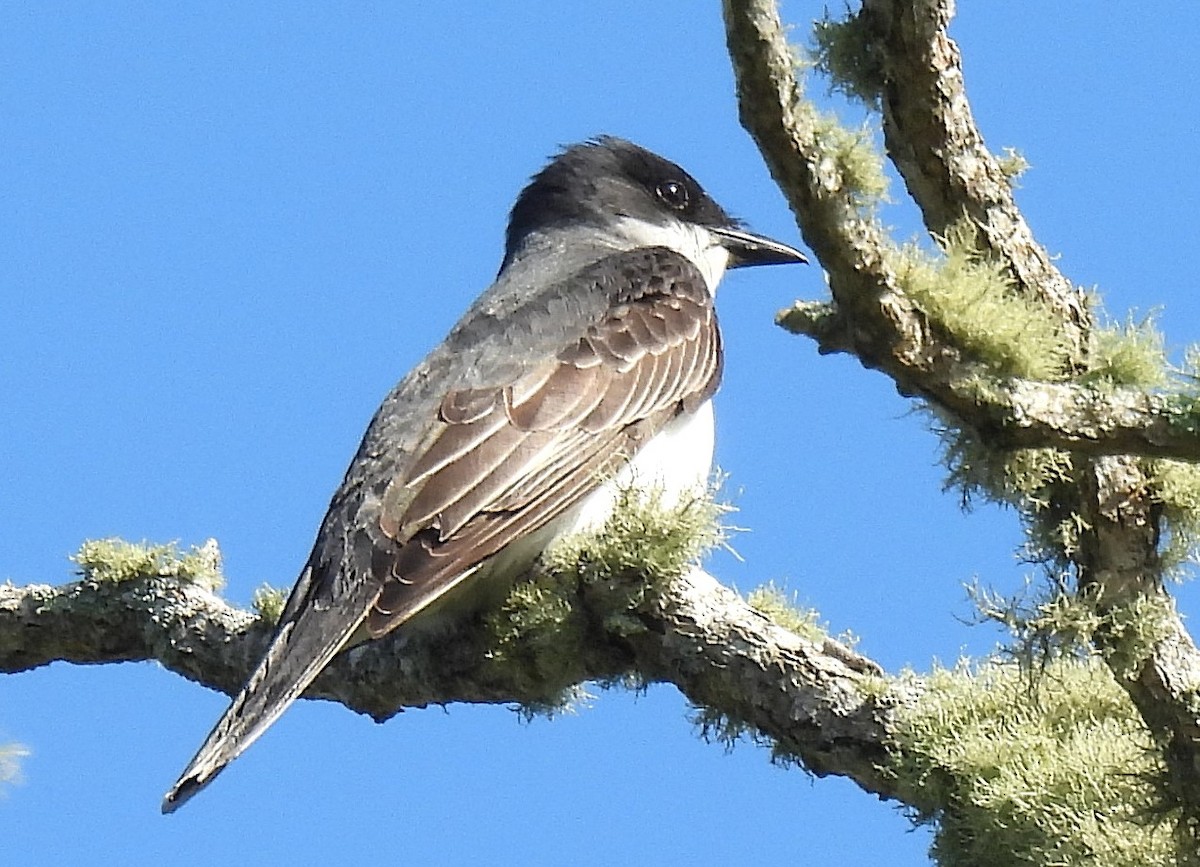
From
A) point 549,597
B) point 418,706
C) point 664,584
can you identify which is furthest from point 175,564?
point 664,584

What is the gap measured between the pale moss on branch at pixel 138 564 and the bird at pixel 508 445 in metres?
0.37

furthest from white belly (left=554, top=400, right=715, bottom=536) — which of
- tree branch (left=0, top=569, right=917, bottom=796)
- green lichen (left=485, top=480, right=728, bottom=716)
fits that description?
tree branch (left=0, top=569, right=917, bottom=796)

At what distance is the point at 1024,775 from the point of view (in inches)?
161

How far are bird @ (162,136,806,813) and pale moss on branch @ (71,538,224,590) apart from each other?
37 centimetres

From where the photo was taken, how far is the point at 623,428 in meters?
5.95

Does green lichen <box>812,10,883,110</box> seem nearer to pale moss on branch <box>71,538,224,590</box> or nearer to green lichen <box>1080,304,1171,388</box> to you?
green lichen <box>1080,304,1171,388</box>

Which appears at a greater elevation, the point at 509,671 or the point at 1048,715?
the point at 1048,715

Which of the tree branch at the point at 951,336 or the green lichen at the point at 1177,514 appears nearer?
the tree branch at the point at 951,336

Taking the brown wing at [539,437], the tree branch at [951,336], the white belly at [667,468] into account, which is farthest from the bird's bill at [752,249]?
the tree branch at [951,336]

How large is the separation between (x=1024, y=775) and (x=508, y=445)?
2117 mm

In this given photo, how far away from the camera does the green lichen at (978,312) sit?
12.6ft

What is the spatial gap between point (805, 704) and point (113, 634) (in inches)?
92.8

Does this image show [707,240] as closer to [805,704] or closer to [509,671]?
[509,671]

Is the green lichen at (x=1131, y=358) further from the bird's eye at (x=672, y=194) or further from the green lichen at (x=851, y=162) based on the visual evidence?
the bird's eye at (x=672, y=194)
